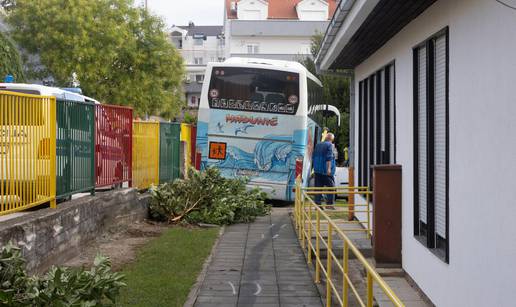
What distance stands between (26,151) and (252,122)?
972 cm

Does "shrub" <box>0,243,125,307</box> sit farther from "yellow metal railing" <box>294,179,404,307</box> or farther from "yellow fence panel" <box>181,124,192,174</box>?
"yellow fence panel" <box>181,124,192,174</box>

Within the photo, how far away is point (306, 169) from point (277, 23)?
53.8 meters

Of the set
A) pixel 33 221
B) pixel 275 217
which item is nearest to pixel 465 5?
pixel 33 221

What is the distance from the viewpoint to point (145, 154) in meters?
14.8

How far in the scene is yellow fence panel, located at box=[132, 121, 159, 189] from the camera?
1409cm

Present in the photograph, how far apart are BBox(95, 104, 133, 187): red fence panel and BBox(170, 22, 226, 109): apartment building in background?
221 ft

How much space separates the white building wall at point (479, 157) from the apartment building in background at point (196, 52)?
242ft

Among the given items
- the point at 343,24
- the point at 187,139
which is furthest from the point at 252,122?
the point at 343,24

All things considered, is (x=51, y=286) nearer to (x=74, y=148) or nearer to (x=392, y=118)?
Result: (x=74, y=148)

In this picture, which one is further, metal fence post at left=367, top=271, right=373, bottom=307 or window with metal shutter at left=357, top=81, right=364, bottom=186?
window with metal shutter at left=357, top=81, right=364, bottom=186

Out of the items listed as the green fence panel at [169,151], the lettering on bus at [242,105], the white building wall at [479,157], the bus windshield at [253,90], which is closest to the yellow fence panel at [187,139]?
the green fence panel at [169,151]

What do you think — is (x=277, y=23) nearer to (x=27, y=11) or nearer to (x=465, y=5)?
(x=27, y=11)

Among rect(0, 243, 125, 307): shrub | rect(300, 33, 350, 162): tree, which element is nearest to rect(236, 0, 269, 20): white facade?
rect(300, 33, 350, 162): tree

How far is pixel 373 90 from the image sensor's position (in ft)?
41.4
